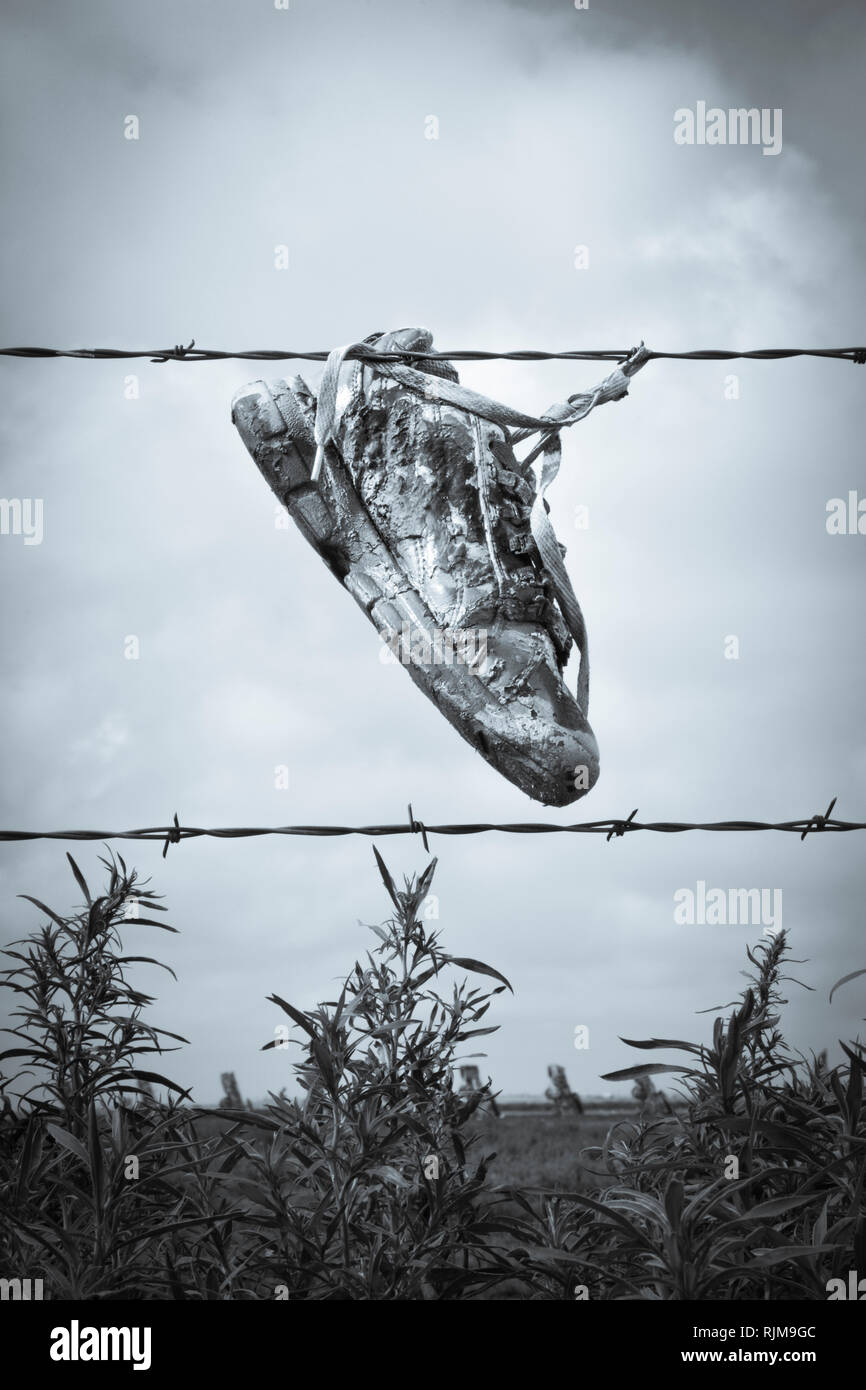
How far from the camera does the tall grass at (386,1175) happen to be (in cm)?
121

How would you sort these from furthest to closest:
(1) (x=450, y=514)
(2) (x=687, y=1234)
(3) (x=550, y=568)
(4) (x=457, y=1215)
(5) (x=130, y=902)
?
(1) (x=450, y=514) < (3) (x=550, y=568) < (5) (x=130, y=902) < (4) (x=457, y=1215) < (2) (x=687, y=1234)

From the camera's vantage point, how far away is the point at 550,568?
168cm

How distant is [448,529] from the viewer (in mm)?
1820

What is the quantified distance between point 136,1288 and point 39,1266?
0.33 feet

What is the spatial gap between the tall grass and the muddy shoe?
0.38 m

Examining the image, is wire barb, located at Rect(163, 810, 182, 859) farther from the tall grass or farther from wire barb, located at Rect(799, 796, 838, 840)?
wire barb, located at Rect(799, 796, 838, 840)

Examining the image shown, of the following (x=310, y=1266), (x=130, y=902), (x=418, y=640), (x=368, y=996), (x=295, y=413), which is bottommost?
(x=310, y=1266)

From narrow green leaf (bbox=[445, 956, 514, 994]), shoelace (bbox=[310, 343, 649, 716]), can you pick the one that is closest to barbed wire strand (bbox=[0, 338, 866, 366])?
shoelace (bbox=[310, 343, 649, 716])

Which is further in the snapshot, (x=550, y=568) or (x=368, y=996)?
(x=550, y=568)

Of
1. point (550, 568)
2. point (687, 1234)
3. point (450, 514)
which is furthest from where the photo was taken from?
point (450, 514)

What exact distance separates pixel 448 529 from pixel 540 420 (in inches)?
8.9

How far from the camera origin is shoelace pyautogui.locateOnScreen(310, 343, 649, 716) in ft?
5.55
